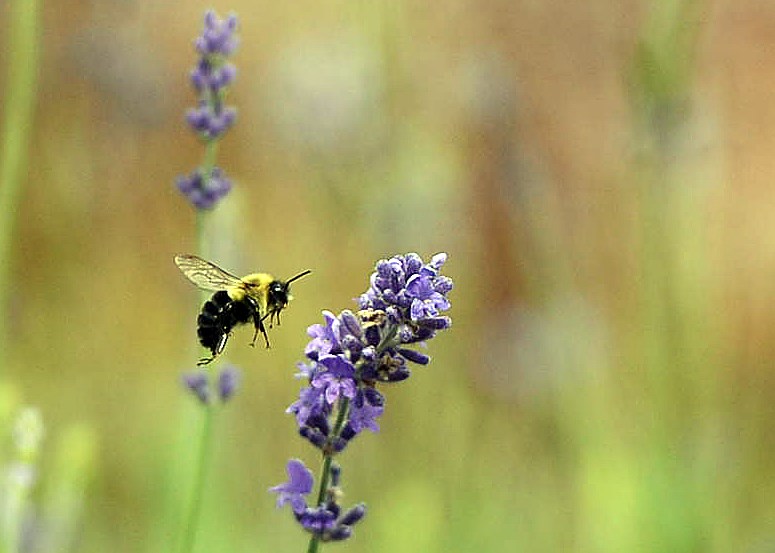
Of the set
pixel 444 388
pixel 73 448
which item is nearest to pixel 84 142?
pixel 444 388

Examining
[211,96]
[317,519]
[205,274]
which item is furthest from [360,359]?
[211,96]

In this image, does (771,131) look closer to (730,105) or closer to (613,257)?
(730,105)

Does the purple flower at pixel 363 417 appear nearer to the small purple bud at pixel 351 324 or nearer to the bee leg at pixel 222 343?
the small purple bud at pixel 351 324

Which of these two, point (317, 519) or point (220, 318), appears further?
point (220, 318)

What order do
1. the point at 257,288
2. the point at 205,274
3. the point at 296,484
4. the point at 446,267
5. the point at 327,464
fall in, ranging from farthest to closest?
the point at 446,267 < the point at 257,288 < the point at 205,274 < the point at 296,484 < the point at 327,464

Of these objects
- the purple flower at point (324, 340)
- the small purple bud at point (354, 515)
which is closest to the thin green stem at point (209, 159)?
the purple flower at point (324, 340)

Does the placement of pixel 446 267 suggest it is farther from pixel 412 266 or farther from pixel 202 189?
pixel 412 266

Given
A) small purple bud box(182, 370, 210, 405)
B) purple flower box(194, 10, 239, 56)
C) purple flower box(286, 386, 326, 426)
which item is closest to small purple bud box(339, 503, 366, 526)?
purple flower box(286, 386, 326, 426)

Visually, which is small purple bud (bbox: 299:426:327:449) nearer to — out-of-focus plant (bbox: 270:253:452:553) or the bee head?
out-of-focus plant (bbox: 270:253:452:553)
